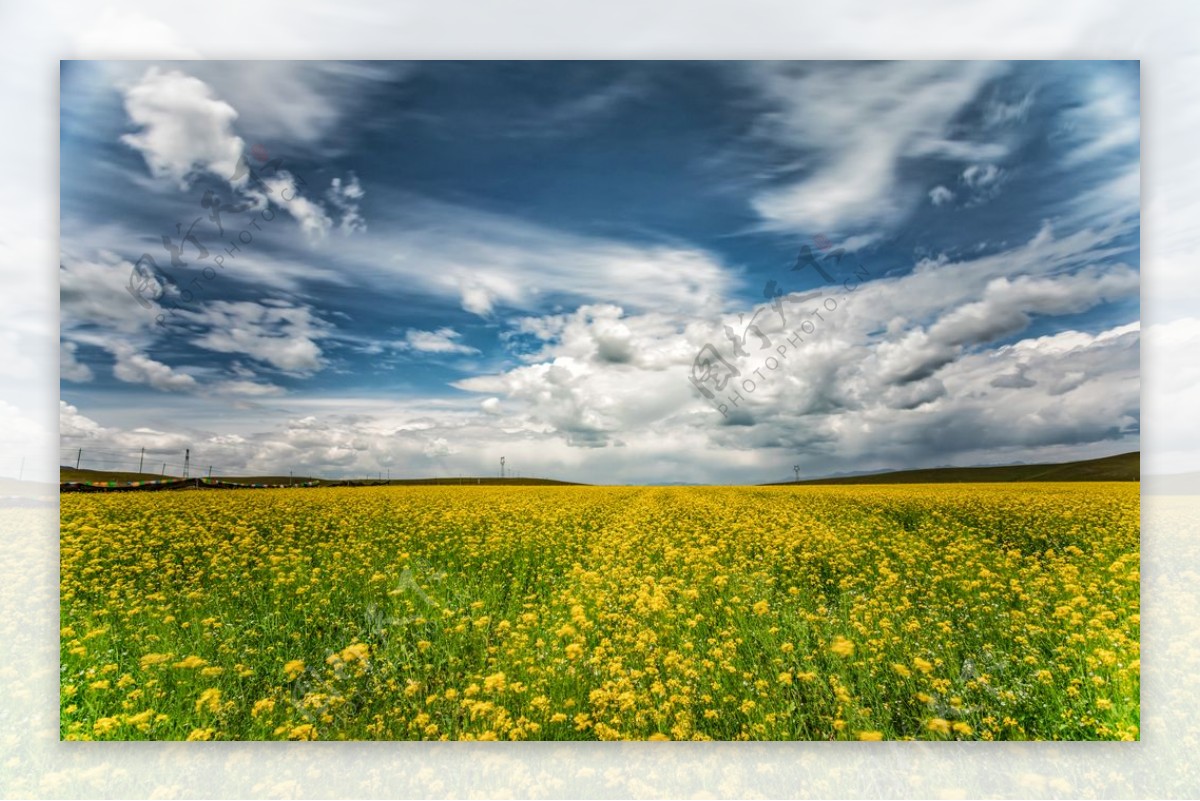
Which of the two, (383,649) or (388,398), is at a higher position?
(388,398)

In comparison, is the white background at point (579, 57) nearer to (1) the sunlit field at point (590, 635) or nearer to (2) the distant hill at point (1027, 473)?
(2) the distant hill at point (1027, 473)

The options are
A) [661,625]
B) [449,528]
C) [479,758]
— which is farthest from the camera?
[449,528]

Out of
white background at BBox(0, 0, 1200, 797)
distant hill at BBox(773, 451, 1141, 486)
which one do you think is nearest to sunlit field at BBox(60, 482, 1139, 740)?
distant hill at BBox(773, 451, 1141, 486)

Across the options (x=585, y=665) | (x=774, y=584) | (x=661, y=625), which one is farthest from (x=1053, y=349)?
(x=585, y=665)

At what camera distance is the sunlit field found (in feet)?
14.6

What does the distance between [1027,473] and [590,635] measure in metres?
4.22

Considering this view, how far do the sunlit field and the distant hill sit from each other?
0.62ft

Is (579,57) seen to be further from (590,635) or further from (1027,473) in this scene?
(1027,473)

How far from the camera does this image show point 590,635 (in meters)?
4.85

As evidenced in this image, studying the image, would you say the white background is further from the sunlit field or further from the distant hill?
the sunlit field

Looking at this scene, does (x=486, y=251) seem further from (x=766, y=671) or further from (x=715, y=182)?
(x=766, y=671)

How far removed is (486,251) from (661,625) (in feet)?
10.6

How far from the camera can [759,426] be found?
523cm

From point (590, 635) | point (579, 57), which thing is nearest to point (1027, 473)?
point (590, 635)
